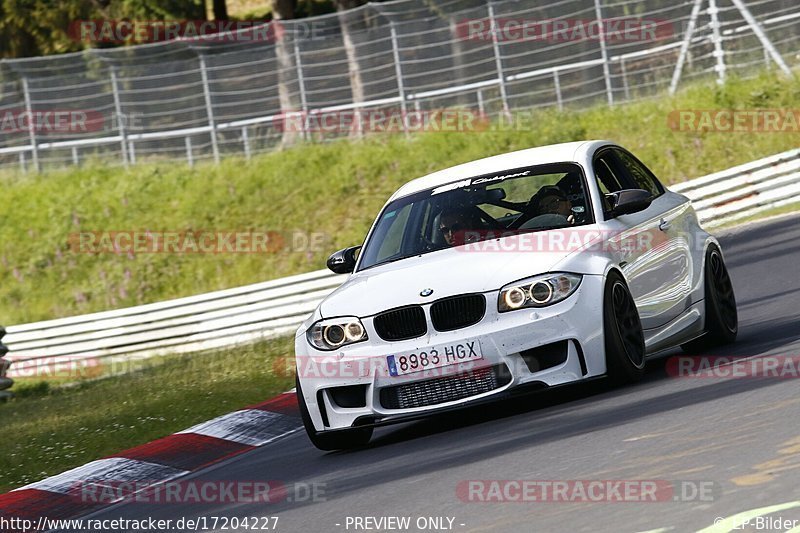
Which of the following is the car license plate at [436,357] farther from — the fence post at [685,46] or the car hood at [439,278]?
the fence post at [685,46]

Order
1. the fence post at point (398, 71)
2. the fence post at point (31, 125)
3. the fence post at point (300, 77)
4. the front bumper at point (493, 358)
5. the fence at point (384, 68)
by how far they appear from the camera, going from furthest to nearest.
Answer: the fence post at point (31, 125), the fence post at point (300, 77), the fence post at point (398, 71), the fence at point (384, 68), the front bumper at point (493, 358)

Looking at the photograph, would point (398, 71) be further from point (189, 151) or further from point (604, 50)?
point (189, 151)

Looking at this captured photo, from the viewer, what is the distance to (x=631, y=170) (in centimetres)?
1030

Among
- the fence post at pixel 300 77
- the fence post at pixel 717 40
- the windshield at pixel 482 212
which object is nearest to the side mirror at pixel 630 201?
the windshield at pixel 482 212

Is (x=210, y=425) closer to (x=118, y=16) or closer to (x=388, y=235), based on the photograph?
(x=388, y=235)

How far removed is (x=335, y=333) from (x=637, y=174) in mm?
2862

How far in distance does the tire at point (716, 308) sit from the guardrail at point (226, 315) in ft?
31.8

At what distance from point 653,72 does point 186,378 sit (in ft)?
48.1

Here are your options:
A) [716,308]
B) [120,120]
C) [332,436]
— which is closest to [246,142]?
[120,120]

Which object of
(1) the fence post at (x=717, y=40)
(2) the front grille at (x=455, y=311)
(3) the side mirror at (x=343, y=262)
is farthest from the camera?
(1) the fence post at (x=717, y=40)

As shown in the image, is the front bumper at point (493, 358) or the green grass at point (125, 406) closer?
the front bumper at point (493, 358)

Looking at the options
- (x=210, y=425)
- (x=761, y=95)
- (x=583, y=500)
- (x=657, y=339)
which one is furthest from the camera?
(x=761, y=95)

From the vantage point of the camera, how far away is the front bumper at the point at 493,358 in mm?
8125

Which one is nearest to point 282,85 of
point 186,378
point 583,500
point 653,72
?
point 653,72
